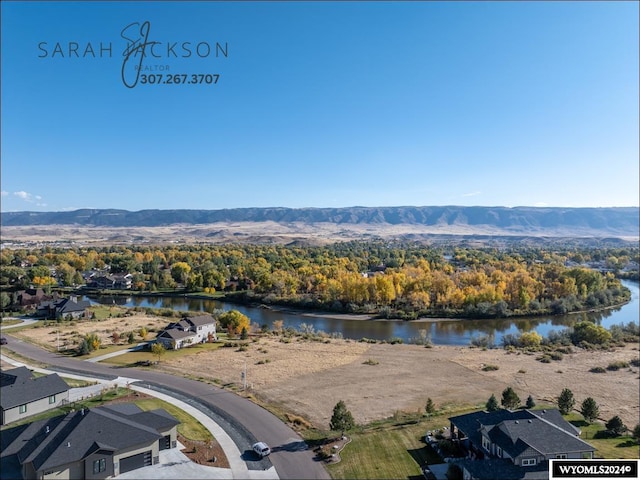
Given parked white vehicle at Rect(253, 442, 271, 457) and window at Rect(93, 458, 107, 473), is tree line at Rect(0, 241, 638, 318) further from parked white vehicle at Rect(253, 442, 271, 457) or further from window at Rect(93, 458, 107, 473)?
window at Rect(93, 458, 107, 473)

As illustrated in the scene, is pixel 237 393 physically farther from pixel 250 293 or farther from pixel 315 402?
pixel 250 293


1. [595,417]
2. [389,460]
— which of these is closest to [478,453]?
[389,460]

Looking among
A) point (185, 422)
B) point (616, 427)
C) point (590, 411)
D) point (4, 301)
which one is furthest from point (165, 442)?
point (4, 301)

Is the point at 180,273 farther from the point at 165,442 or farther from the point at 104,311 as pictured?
the point at 165,442

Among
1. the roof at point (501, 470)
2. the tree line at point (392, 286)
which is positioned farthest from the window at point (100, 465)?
the tree line at point (392, 286)

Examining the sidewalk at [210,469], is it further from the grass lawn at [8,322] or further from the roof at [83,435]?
the grass lawn at [8,322]
